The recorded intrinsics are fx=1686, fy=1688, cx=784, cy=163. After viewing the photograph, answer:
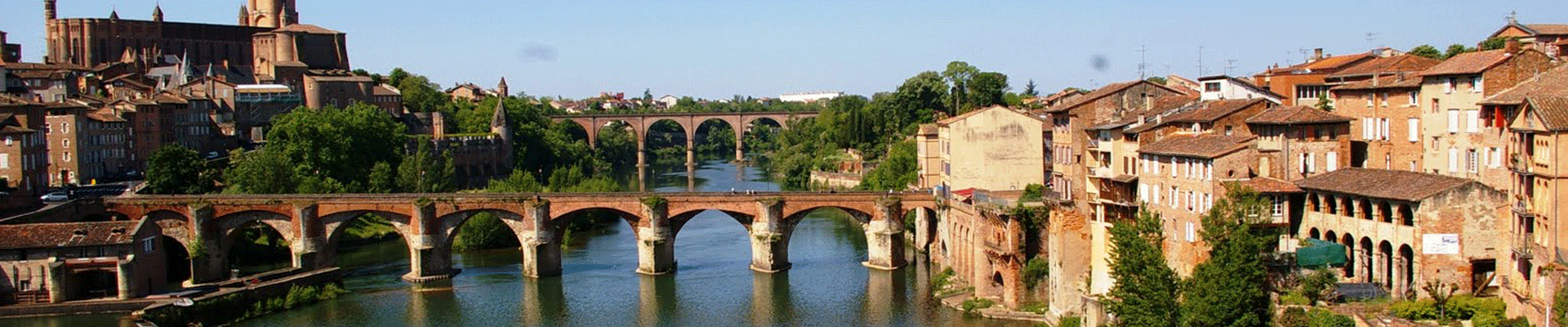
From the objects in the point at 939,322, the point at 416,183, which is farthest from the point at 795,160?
the point at 939,322

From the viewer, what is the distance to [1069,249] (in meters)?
43.9

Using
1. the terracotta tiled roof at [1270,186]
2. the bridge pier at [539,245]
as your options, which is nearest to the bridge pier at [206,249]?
the bridge pier at [539,245]

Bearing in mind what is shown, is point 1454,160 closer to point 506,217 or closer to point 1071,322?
point 1071,322

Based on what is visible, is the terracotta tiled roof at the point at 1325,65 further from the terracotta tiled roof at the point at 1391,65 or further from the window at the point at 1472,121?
the window at the point at 1472,121

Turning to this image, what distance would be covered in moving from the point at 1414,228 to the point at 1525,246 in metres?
2.37

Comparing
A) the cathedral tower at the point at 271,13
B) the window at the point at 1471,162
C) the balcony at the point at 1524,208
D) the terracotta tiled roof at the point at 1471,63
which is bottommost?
the balcony at the point at 1524,208

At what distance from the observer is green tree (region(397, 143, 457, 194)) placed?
8212 cm

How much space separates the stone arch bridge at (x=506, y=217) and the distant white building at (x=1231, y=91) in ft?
39.4

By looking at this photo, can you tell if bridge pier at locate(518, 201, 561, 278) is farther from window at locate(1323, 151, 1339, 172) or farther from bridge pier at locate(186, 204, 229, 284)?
window at locate(1323, 151, 1339, 172)

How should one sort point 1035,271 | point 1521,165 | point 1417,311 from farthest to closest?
point 1035,271
point 1417,311
point 1521,165

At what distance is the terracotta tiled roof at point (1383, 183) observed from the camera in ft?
A: 117

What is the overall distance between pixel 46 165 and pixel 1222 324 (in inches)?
2055

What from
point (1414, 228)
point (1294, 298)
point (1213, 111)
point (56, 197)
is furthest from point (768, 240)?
point (1414, 228)

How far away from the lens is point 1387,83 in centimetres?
4288
